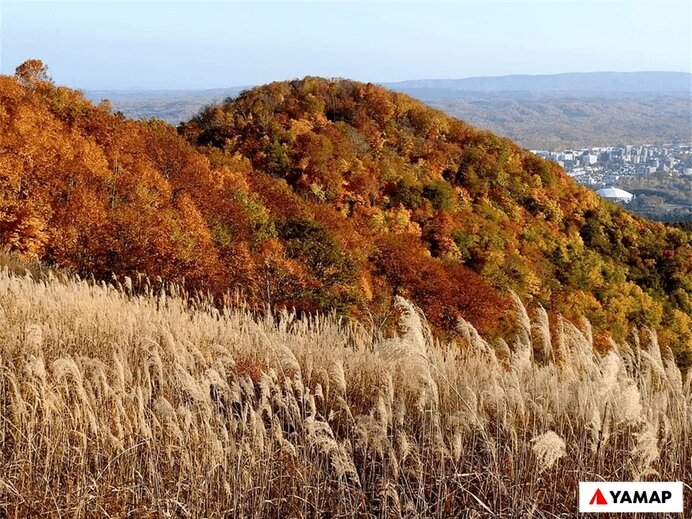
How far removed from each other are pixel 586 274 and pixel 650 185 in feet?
394

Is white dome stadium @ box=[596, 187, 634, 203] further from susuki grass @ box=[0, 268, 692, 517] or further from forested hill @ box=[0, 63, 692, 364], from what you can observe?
susuki grass @ box=[0, 268, 692, 517]

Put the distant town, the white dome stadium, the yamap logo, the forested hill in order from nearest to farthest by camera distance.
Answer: the yamap logo → the forested hill → the white dome stadium → the distant town

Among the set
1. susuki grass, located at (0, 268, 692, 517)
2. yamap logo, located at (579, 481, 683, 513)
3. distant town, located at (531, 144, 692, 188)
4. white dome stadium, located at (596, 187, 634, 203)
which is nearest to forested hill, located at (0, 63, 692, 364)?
susuki grass, located at (0, 268, 692, 517)

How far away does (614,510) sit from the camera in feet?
10.2

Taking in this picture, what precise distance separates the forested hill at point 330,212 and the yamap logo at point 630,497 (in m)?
12.9

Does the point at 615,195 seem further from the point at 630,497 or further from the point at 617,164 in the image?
the point at 630,497

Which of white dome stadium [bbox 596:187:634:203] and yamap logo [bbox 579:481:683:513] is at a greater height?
yamap logo [bbox 579:481:683:513]

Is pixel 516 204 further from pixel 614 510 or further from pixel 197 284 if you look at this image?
pixel 614 510

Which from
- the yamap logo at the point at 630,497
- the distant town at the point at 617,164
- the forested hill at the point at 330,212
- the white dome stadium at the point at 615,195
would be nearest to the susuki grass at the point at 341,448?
the yamap logo at the point at 630,497

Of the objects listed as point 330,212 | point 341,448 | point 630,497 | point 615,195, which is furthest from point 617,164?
point 341,448

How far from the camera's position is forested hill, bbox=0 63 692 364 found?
71.5 ft

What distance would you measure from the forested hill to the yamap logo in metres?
12.9

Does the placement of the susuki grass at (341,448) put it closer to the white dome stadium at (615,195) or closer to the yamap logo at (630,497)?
the yamap logo at (630,497)

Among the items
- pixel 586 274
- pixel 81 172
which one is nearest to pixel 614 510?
pixel 81 172
